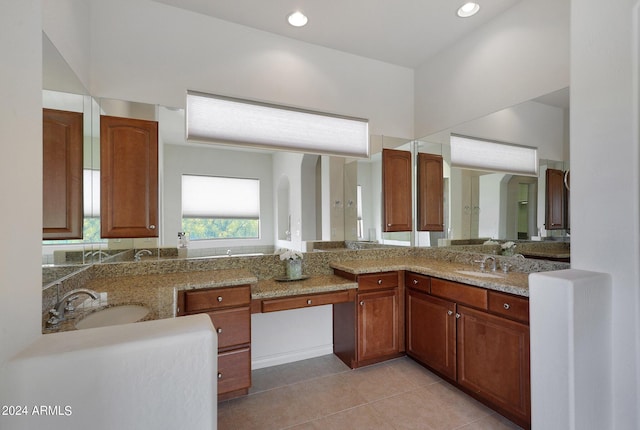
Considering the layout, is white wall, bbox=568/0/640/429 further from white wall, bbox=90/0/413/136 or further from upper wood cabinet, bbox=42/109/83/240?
upper wood cabinet, bbox=42/109/83/240

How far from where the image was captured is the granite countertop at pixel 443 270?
1962 millimetres

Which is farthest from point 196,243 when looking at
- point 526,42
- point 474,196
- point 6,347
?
point 526,42

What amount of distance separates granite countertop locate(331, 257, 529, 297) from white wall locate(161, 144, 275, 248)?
860 millimetres

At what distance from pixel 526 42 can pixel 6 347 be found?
3.31 m

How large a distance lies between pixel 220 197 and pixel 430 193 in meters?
2.22

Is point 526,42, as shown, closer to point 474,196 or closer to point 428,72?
point 428,72

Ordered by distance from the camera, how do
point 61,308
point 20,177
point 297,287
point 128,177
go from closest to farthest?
1. point 20,177
2. point 61,308
3. point 128,177
4. point 297,287

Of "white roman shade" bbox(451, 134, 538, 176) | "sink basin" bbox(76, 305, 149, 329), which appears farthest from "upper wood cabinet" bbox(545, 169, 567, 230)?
"sink basin" bbox(76, 305, 149, 329)

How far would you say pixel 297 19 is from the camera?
2.53 m

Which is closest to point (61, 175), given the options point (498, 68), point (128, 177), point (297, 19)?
point (128, 177)

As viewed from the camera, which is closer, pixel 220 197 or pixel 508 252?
pixel 508 252

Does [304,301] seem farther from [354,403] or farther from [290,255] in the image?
[354,403]

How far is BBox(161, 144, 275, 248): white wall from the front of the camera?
2.39 meters

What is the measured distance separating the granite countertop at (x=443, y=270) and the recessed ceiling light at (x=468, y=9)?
85.7 inches
